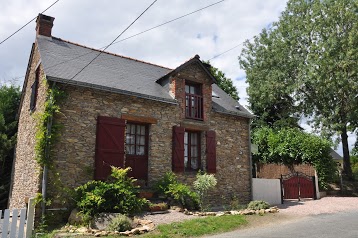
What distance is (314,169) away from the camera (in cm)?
1666

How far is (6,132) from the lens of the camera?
51.1 feet

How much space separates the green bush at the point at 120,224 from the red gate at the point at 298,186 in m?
9.42

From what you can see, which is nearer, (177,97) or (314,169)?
(177,97)

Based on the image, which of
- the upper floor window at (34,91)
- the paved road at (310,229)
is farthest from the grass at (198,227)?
the upper floor window at (34,91)

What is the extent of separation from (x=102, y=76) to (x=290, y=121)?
50.5 ft

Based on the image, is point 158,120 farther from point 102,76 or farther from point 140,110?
point 102,76

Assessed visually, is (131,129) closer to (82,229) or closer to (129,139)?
(129,139)

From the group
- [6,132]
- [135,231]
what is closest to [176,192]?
[135,231]

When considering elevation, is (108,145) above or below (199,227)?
→ above

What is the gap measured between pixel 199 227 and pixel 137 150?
4.43 m

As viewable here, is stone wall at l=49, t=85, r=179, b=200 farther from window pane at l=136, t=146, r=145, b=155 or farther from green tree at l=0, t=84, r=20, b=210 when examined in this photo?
green tree at l=0, t=84, r=20, b=210

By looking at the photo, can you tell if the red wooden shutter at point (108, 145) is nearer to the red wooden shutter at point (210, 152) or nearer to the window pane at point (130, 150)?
the window pane at point (130, 150)

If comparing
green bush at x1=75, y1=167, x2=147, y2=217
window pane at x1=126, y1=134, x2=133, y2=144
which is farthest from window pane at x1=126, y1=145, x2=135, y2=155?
green bush at x1=75, y1=167, x2=147, y2=217

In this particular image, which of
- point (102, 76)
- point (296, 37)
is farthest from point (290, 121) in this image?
point (102, 76)
